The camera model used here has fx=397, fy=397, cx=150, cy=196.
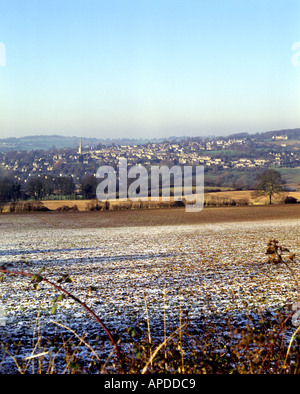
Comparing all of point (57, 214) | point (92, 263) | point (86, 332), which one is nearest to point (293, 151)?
point (57, 214)

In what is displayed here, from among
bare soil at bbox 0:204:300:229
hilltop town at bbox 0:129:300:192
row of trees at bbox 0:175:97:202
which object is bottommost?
bare soil at bbox 0:204:300:229

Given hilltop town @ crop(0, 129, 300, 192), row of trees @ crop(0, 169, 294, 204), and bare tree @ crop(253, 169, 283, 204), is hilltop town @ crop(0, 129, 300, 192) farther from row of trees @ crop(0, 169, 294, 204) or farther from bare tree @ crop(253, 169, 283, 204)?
bare tree @ crop(253, 169, 283, 204)

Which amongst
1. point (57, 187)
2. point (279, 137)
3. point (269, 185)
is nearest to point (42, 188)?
point (57, 187)

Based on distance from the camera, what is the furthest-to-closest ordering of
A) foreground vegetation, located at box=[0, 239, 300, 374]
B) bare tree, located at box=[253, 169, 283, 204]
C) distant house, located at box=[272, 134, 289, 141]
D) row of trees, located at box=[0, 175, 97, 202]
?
distant house, located at box=[272, 134, 289, 141] < bare tree, located at box=[253, 169, 283, 204] < row of trees, located at box=[0, 175, 97, 202] < foreground vegetation, located at box=[0, 239, 300, 374]

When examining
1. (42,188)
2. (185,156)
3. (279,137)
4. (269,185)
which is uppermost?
(279,137)

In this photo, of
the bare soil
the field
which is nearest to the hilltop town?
the bare soil

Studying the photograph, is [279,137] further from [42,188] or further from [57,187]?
[42,188]

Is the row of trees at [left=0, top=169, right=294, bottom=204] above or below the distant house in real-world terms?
below
